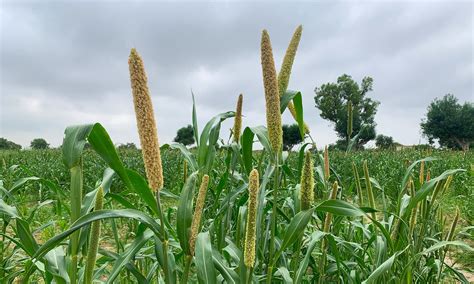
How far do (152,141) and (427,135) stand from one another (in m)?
56.0

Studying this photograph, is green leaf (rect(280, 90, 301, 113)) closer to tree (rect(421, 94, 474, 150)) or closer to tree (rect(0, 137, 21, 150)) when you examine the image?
tree (rect(0, 137, 21, 150))

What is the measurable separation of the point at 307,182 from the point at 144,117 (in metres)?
0.56

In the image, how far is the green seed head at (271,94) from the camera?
1.18 metres

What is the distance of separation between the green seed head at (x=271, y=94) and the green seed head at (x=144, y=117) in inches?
14.9

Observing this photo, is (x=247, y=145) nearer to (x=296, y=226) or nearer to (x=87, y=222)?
(x=296, y=226)

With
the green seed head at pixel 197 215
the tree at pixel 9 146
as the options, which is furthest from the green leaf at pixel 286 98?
the tree at pixel 9 146

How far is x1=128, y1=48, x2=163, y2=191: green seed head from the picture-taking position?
95 centimetres

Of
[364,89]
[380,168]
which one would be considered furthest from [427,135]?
[380,168]

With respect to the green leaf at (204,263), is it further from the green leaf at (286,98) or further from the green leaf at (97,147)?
the green leaf at (286,98)

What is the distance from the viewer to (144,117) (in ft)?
3.12

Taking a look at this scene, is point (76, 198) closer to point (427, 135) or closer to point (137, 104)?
point (137, 104)

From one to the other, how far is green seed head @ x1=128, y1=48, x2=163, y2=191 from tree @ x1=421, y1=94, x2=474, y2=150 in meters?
52.7

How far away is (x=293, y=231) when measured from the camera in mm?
1218

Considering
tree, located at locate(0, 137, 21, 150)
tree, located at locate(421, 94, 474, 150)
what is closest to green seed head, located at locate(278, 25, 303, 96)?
tree, located at locate(0, 137, 21, 150)
